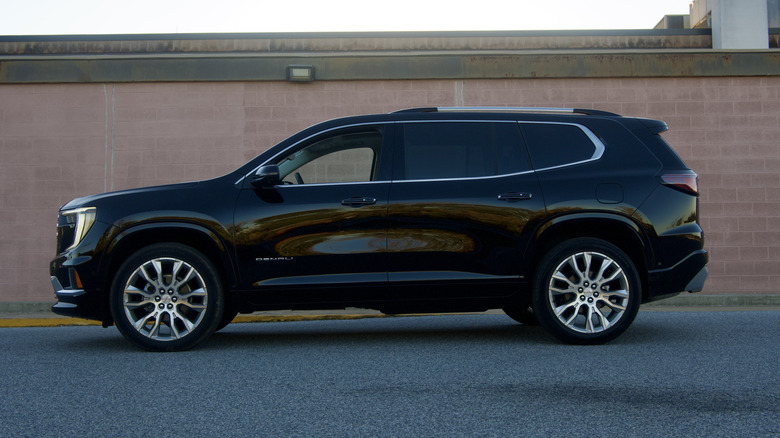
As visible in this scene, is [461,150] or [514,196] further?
[461,150]

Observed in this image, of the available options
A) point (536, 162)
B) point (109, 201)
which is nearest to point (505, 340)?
point (536, 162)

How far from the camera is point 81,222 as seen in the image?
6.38 meters

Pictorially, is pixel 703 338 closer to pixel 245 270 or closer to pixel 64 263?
pixel 245 270

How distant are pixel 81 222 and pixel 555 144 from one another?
3764 mm

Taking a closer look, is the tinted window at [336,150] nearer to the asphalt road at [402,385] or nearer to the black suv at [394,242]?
the black suv at [394,242]

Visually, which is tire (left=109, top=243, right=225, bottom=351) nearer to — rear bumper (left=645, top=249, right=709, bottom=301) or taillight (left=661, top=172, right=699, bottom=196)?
rear bumper (left=645, top=249, right=709, bottom=301)

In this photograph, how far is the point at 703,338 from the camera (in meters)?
6.73

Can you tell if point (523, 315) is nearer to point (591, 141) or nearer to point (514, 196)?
point (514, 196)

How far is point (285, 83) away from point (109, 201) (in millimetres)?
6998

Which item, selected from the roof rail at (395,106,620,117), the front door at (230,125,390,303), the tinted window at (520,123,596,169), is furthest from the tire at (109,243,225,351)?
the tinted window at (520,123,596,169)

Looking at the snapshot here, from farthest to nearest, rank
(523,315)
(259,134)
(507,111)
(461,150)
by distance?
1. (259,134)
2. (523,315)
3. (507,111)
4. (461,150)

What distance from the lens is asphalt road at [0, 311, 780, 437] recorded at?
3.90 metres

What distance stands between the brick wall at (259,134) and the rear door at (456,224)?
6.72 metres

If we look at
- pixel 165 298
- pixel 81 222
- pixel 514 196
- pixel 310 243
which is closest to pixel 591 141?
pixel 514 196
